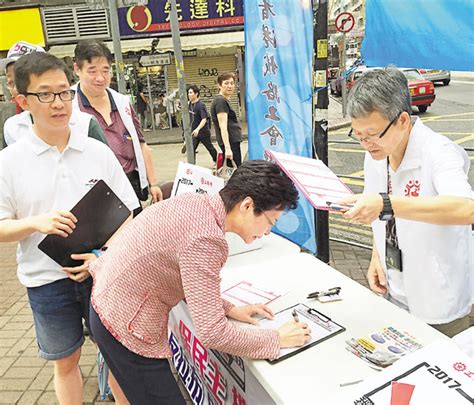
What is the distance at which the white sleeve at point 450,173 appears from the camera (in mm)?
1555

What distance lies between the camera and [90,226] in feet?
6.21

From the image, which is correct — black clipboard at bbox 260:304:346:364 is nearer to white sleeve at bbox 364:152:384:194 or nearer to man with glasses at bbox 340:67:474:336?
Result: man with glasses at bbox 340:67:474:336

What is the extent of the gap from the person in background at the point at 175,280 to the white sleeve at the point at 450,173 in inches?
21.1

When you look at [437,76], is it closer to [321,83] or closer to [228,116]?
[228,116]

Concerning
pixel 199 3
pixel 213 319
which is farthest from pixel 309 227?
pixel 199 3

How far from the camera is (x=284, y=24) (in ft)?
11.8

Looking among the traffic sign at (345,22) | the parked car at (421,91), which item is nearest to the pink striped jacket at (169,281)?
the traffic sign at (345,22)

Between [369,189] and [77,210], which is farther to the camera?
[369,189]

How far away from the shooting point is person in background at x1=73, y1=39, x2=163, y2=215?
2826 millimetres

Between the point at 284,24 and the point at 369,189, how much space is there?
209cm

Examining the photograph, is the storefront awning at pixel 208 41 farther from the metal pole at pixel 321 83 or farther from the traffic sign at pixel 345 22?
the metal pole at pixel 321 83

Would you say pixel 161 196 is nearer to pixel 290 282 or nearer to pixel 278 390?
pixel 290 282

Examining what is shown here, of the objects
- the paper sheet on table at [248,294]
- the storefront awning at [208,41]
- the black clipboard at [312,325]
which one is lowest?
the paper sheet on table at [248,294]

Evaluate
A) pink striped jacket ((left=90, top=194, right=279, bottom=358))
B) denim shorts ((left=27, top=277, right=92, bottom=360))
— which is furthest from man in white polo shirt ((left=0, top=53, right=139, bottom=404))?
pink striped jacket ((left=90, top=194, right=279, bottom=358))
